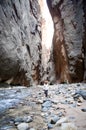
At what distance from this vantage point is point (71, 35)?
1327 cm

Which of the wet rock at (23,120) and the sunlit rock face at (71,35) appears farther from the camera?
the sunlit rock face at (71,35)

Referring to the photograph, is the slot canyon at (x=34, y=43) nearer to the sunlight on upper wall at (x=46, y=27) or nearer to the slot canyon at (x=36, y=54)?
the slot canyon at (x=36, y=54)

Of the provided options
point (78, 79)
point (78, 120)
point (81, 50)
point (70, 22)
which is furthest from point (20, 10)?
point (78, 120)

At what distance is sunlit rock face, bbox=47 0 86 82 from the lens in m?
12.1

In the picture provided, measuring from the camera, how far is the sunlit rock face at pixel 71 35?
12055 millimetres

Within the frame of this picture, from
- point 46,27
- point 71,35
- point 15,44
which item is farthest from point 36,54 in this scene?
point 46,27

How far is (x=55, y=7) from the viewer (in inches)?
609

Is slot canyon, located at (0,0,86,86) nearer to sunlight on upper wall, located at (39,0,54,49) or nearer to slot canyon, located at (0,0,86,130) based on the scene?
slot canyon, located at (0,0,86,130)

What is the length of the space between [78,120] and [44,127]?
435 millimetres

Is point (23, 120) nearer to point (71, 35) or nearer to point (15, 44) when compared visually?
point (15, 44)

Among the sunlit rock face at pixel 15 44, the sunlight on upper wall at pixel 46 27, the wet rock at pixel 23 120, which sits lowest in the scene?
the wet rock at pixel 23 120

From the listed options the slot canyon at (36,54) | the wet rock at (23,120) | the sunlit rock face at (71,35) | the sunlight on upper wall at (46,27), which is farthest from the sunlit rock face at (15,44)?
the sunlight on upper wall at (46,27)

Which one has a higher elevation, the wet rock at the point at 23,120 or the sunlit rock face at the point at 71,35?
the sunlit rock face at the point at 71,35

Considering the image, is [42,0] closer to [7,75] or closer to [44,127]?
[7,75]
